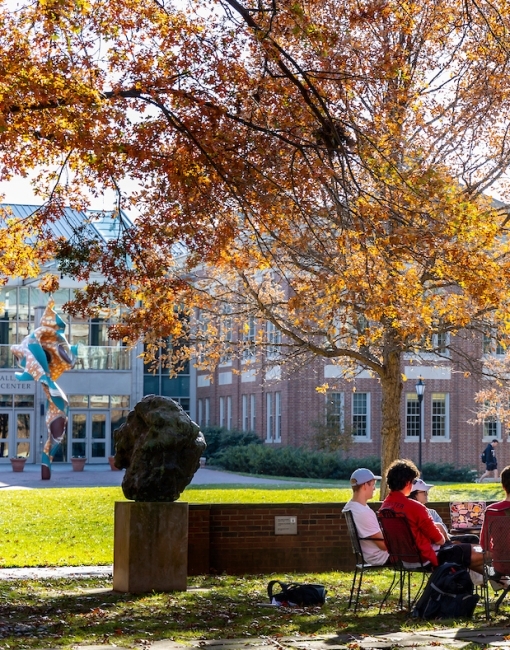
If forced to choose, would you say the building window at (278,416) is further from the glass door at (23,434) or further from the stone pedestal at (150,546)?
the stone pedestal at (150,546)

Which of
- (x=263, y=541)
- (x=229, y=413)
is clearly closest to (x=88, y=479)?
(x=229, y=413)

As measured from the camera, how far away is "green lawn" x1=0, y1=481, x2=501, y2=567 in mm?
17302

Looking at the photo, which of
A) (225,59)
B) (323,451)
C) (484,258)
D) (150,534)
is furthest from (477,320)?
(323,451)

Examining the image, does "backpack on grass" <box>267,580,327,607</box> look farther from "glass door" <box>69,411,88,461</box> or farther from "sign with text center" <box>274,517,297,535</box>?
"glass door" <box>69,411,88,461</box>

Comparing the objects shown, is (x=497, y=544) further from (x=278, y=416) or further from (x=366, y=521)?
(x=278, y=416)

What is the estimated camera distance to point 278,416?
49812mm

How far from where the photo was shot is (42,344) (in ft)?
133

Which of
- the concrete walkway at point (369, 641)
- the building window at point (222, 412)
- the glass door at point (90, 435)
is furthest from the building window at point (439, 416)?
the concrete walkway at point (369, 641)

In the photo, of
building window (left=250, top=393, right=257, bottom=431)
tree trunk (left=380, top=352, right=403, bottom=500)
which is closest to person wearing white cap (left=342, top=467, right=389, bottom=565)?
tree trunk (left=380, top=352, right=403, bottom=500)

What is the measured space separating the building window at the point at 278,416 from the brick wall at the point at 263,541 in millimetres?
34944

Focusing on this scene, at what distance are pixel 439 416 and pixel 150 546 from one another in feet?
133

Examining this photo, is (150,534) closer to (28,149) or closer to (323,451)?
(28,149)

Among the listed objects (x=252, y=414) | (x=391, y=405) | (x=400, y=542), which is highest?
(x=252, y=414)

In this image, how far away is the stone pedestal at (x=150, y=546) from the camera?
11.5m
